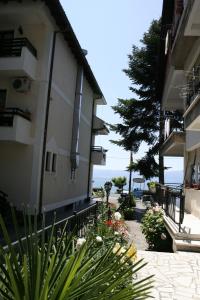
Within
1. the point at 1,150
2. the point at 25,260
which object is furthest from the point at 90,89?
the point at 25,260

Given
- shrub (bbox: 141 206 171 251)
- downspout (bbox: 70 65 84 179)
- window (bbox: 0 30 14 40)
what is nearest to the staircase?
shrub (bbox: 141 206 171 251)

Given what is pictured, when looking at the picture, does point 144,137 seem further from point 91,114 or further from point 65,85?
point 65,85

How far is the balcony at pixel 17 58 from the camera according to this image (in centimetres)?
1410

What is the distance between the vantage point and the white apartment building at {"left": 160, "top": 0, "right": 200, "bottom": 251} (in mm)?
9078

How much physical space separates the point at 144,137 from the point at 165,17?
42.2ft

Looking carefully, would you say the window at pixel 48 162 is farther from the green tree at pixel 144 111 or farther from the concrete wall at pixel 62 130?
the green tree at pixel 144 111

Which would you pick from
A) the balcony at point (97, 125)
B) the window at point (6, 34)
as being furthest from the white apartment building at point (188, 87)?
the balcony at point (97, 125)

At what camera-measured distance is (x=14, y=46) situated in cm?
1452

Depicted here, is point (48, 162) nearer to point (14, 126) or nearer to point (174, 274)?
point (14, 126)

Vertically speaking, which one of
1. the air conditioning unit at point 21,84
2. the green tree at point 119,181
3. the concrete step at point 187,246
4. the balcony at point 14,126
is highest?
the air conditioning unit at point 21,84

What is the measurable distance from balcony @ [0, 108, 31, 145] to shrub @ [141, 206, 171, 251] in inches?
245

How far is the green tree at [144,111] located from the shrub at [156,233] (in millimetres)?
18515

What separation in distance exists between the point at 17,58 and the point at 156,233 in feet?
29.3

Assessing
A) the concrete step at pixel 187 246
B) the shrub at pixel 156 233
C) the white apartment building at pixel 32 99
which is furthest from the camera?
the white apartment building at pixel 32 99
